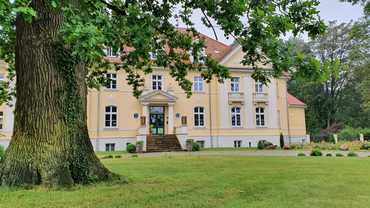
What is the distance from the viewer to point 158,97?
2072cm

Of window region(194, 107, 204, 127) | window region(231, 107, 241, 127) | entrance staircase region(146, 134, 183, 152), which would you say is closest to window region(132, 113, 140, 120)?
entrance staircase region(146, 134, 183, 152)

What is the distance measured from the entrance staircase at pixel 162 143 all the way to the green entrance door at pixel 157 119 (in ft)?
5.04

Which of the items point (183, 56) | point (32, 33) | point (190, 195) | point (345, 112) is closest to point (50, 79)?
point (32, 33)

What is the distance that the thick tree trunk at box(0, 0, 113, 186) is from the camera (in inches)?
193

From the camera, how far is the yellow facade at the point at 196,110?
20297mm

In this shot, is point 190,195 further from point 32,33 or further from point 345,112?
point 345,112

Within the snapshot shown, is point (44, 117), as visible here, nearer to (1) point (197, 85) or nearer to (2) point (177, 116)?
(2) point (177, 116)

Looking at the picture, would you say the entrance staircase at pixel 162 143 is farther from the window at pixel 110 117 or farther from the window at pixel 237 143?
the window at pixel 237 143

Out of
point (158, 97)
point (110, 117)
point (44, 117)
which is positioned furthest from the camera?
point (158, 97)

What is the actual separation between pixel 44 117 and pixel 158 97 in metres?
15.7

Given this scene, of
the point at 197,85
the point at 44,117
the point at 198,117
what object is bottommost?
the point at 44,117

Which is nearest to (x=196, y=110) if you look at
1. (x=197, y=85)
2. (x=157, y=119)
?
(x=197, y=85)

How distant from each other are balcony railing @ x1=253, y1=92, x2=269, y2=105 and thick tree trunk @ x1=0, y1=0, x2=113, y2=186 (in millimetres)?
19162

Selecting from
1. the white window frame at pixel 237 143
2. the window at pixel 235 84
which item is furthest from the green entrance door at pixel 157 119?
the window at pixel 235 84
